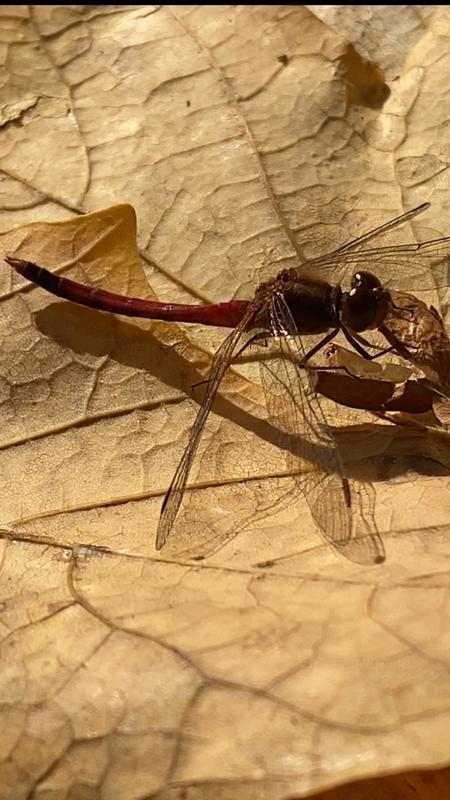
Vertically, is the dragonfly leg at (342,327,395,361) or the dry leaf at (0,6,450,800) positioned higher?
the dry leaf at (0,6,450,800)

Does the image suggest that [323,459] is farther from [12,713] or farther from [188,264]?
[12,713]

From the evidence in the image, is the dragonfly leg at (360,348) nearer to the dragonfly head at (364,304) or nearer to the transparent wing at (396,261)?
the dragonfly head at (364,304)

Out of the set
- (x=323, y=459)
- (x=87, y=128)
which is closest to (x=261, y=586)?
(x=323, y=459)

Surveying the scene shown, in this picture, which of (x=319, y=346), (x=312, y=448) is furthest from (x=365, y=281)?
(x=312, y=448)

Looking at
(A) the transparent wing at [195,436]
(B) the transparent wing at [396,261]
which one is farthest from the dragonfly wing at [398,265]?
(A) the transparent wing at [195,436]

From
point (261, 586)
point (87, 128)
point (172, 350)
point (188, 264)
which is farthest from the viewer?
point (87, 128)

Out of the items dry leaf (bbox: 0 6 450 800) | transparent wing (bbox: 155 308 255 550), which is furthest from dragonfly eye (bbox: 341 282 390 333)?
transparent wing (bbox: 155 308 255 550)

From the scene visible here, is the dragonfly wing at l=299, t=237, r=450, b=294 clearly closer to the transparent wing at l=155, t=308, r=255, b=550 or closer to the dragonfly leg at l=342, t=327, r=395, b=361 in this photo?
the dragonfly leg at l=342, t=327, r=395, b=361
